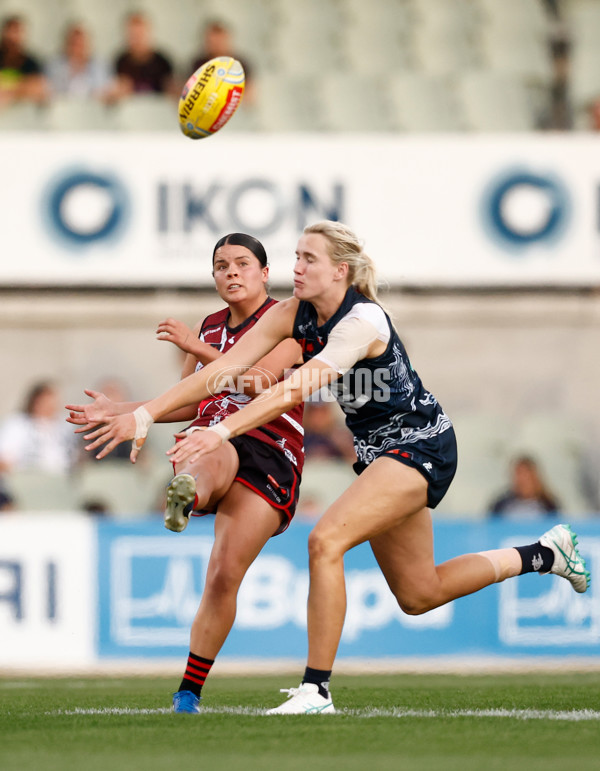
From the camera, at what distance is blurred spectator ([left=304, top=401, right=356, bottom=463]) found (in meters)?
10.5

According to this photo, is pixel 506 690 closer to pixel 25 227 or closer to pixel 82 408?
pixel 82 408

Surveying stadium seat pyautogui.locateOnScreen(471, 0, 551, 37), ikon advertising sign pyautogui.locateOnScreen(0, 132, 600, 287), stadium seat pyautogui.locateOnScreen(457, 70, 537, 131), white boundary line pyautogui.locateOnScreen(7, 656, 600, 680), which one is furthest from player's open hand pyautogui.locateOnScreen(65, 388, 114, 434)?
stadium seat pyautogui.locateOnScreen(471, 0, 551, 37)

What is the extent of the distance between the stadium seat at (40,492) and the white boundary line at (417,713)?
4868mm

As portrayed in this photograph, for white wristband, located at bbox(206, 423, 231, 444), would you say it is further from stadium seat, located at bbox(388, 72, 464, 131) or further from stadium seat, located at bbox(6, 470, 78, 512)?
stadium seat, located at bbox(388, 72, 464, 131)

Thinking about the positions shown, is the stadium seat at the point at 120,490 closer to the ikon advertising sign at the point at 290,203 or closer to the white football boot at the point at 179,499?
the ikon advertising sign at the point at 290,203

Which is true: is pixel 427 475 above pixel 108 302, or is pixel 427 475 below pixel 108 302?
below

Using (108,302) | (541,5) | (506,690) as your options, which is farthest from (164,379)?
(506,690)

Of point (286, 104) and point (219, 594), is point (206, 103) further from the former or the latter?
point (286, 104)

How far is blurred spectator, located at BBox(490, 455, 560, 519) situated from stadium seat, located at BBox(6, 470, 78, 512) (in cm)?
335

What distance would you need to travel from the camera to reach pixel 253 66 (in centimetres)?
1255

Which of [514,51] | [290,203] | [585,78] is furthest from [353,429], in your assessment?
[514,51]

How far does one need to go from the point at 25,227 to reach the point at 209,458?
21.1ft

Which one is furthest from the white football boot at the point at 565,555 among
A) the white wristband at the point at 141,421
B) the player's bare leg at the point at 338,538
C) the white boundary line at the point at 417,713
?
the white wristband at the point at 141,421

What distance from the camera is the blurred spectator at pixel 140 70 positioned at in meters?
11.9
